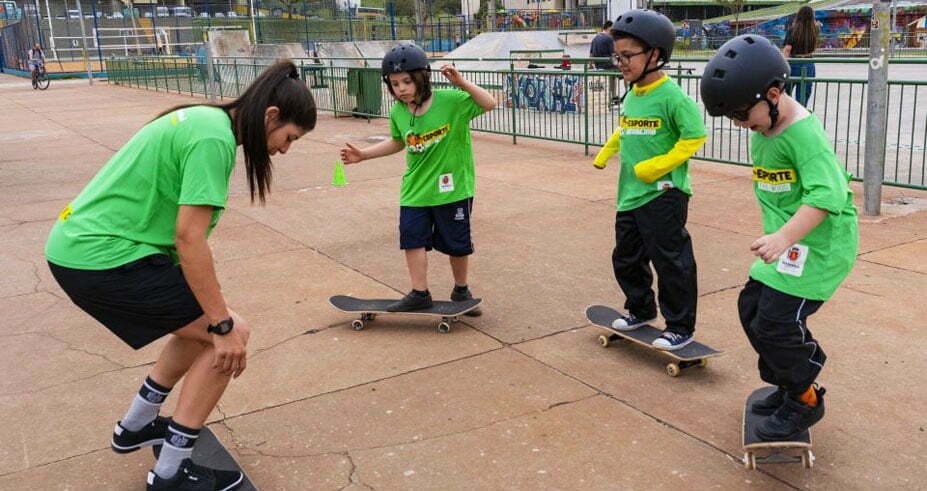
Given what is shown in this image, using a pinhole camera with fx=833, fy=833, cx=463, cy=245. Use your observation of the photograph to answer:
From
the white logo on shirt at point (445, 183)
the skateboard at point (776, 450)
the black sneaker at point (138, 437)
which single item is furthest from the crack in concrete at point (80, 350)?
the skateboard at point (776, 450)

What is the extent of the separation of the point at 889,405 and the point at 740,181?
5.93 m

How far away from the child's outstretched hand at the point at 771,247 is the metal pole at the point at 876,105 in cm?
515

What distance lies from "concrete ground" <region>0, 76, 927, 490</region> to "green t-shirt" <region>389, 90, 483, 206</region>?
2.74 ft

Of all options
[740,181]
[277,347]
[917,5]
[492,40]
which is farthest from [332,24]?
[277,347]

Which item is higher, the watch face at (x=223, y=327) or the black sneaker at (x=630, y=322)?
the watch face at (x=223, y=327)

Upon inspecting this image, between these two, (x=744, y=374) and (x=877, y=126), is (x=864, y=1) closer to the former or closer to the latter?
(x=877, y=126)

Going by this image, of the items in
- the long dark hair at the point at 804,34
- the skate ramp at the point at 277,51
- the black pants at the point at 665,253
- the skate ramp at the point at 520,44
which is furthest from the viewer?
the skate ramp at the point at 277,51

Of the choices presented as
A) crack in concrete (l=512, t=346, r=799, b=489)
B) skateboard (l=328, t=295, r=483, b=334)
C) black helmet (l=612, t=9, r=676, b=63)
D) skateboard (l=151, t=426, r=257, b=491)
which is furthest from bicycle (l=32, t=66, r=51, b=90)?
black helmet (l=612, t=9, r=676, b=63)

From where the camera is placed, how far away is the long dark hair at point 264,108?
285cm

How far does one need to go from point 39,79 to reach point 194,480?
1384 inches

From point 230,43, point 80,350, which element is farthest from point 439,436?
point 230,43

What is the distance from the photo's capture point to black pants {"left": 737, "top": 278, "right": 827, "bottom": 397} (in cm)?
310

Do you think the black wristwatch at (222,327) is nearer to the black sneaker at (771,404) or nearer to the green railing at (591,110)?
the black sneaker at (771,404)

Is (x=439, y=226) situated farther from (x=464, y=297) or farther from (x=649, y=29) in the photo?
(x=649, y=29)
